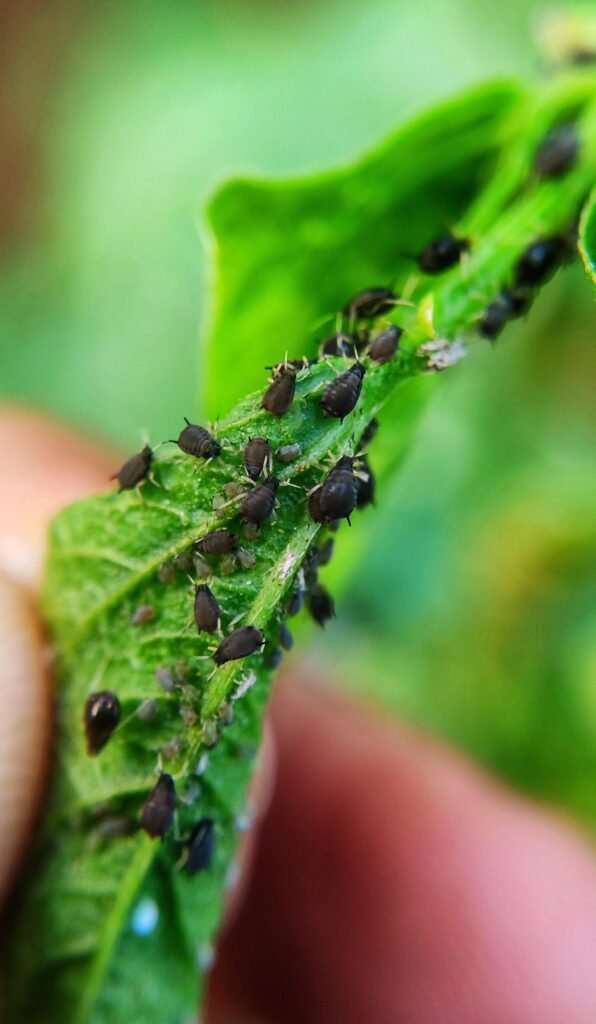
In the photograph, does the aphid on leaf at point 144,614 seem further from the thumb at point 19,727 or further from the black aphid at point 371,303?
the black aphid at point 371,303

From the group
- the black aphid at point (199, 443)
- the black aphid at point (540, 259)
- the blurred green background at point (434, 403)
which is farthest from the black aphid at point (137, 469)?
the blurred green background at point (434, 403)

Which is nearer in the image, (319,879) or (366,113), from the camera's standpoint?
(319,879)

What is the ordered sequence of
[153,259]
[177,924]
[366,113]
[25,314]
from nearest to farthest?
1. [177,924]
2. [366,113]
3. [153,259]
4. [25,314]

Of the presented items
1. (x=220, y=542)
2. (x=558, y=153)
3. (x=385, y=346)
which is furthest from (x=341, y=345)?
(x=558, y=153)

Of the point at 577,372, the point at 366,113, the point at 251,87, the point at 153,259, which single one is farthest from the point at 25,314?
the point at 577,372

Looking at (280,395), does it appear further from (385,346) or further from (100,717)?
(100,717)

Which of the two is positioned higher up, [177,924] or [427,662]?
[427,662]

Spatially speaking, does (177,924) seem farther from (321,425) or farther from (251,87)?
(251,87)
